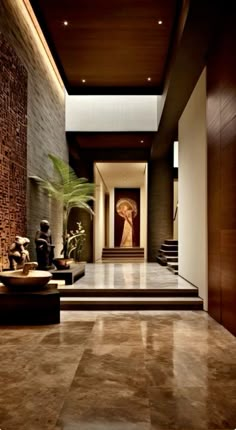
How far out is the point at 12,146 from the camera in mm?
6238

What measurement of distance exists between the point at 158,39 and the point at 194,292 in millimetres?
4236

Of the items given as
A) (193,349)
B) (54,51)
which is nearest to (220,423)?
(193,349)

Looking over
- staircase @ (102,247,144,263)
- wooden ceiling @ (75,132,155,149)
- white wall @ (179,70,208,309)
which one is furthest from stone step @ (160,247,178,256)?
staircase @ (102,247,144,263)

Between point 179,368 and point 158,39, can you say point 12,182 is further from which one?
point 179,368

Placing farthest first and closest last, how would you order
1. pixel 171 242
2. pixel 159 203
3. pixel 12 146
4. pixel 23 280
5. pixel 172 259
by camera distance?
pixel 159 203 → pixel 171 242 → pixel 172 259 → pixel 12 146 → pixel 23 280

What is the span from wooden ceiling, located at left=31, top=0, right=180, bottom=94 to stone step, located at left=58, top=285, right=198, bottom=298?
4.11 m

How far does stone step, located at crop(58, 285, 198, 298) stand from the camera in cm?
605

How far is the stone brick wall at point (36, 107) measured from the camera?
633 cm

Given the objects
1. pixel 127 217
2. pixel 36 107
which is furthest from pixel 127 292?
pixel 127 217

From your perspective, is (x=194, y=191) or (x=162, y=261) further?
(x=162, y=261)

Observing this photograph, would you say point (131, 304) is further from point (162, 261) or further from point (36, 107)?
point (162, 261)

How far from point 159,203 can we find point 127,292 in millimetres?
7075

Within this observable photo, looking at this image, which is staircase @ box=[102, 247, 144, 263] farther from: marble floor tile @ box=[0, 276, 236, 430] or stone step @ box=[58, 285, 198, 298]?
marble floor tile @ box=[0, 276, 236, 430]

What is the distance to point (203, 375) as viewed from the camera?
3020 mm
